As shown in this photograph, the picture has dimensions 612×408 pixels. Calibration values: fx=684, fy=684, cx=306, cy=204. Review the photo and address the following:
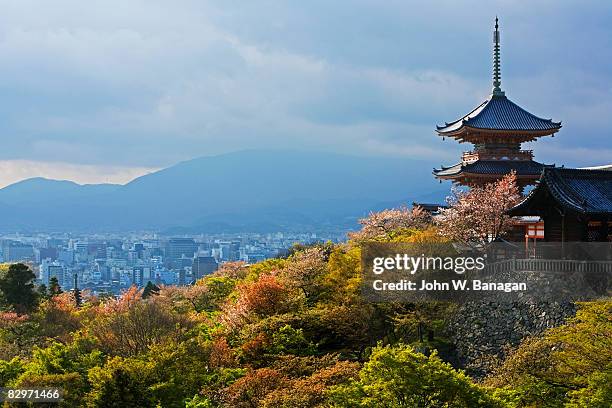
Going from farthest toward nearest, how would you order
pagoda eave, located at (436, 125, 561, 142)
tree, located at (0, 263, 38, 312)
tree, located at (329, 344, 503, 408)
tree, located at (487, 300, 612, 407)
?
pagoda eave, located at (436, 125, 561, 142) < tree, located at (0, 263, 38, 312) < tree, located at (487, 300, 612, 407) < tree, located at (329, 344, 503, 408)

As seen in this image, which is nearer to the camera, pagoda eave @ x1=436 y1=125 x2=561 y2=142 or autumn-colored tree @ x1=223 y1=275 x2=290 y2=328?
autumn-colored tree @ x1=223 y1=275 x2=290 y2=328

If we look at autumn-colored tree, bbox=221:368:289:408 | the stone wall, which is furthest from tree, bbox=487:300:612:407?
autumn-colored tree, bbox=221:368:289:408

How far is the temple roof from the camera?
20.2 m

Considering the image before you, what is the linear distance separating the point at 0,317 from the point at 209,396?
14214mm

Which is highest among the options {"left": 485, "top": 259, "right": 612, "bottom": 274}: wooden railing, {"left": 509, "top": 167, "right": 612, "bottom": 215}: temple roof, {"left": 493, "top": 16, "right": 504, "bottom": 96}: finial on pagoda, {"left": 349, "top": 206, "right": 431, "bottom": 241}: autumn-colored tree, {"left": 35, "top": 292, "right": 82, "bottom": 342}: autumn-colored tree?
{"left": 493, "top": 16, "right": 504, "bottom": 96}: finial on pagoda

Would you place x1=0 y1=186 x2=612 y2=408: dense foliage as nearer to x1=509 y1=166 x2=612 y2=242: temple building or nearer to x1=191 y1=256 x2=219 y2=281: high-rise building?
x1=509 y1=166 x2=612 y2=242: temple building

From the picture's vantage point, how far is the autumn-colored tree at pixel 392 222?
33.1m

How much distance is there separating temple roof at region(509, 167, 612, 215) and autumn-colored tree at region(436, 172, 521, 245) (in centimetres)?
342

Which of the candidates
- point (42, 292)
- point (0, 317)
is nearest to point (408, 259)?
point (0, 317)

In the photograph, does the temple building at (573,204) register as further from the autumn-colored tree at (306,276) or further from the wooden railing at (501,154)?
the wooden railing at (501,154)

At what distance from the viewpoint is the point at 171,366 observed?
1692 centimetres

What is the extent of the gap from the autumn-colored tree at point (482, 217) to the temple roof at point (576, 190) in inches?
135

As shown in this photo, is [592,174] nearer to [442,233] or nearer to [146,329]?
[442,233]

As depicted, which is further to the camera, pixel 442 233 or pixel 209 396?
pixel 442 233
